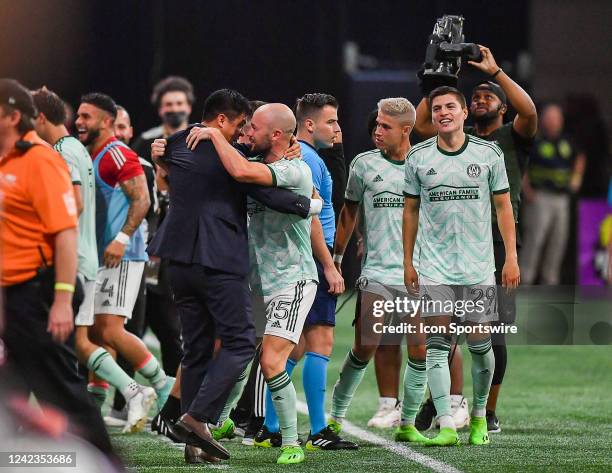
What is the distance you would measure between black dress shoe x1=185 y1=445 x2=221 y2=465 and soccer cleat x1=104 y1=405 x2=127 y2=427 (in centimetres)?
203

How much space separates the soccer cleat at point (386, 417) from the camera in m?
9.54

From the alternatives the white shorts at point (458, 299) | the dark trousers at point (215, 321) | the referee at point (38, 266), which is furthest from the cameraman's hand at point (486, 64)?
the referee at point (38, 266)

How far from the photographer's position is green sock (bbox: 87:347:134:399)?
29.1ft

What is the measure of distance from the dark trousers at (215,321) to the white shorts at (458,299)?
1.23 m

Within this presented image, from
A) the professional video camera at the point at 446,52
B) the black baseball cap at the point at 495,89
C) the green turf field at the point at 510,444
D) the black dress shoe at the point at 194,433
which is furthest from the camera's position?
the black baseball cap at the point at 495,89

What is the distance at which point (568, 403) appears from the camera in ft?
35.6

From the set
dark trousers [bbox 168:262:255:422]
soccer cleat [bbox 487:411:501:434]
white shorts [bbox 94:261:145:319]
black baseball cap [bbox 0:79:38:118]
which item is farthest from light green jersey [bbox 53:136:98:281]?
soccer cleat [bbox 487:411:501:434]

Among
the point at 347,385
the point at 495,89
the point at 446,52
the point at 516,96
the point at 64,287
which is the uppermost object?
the point at 446,52

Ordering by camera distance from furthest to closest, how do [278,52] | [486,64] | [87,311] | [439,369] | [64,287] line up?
[278,52] → [87,311] → [486,64] → [439,369] → [64,287]

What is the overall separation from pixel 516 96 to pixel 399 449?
227cm

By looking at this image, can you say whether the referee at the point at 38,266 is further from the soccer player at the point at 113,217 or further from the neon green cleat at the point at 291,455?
the soccer player at the point at 113,217

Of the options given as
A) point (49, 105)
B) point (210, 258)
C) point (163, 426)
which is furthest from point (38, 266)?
point (163, 426)

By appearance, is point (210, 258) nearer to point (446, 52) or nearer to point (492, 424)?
point (446, 52)

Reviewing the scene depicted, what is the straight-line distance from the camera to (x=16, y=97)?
6457 mm
